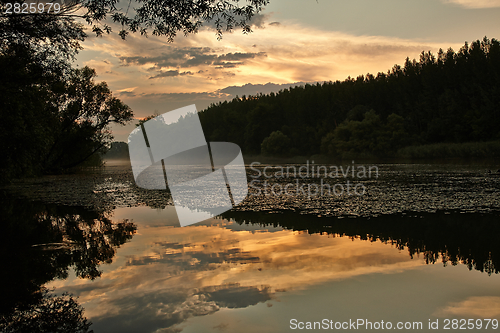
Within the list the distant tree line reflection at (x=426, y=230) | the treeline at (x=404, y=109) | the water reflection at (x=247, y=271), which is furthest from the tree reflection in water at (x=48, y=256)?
the treeline at (x=404, y=109)

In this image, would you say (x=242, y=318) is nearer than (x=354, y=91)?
Yes

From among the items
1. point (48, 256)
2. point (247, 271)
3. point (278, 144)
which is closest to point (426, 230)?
point (247, 271)

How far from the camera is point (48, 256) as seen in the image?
20.5 feet

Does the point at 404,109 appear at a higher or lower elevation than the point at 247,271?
higher

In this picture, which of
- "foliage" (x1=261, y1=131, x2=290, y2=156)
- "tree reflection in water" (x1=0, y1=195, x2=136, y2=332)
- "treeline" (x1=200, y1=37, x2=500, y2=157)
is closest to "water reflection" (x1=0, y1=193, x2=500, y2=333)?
"tree reflection in water" (x1=0, y1=195, x2=136, y2=332)

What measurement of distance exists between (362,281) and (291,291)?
1102mm

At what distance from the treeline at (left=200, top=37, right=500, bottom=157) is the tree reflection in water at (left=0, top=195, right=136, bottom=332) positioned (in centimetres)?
6675

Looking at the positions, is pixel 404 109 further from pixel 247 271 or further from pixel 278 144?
pixel 247 271

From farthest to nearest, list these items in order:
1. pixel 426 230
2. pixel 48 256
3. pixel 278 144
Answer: pixel 278 144
pixel 426 230
pixel 48 256

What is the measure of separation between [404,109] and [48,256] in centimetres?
8349

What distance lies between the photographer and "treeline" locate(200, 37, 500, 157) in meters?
66.4

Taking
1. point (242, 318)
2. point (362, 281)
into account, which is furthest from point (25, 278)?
point (362, 281)

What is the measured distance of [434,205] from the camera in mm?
11078

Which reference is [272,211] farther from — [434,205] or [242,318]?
[242,318]
